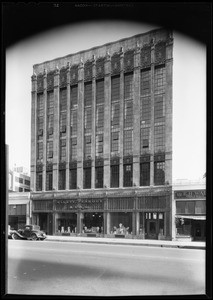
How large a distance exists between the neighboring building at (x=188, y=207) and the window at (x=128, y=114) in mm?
2354

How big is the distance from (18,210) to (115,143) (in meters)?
3.60

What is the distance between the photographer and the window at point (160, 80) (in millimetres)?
9109

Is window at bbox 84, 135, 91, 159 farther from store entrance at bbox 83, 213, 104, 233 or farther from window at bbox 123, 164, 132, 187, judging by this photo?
store entrance at bbox 83, 213, 104, 233

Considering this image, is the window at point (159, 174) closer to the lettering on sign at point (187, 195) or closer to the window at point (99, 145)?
the lettering on sign at point (187, 195)

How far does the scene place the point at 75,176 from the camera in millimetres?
10320

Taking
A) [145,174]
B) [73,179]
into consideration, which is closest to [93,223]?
[73,179]

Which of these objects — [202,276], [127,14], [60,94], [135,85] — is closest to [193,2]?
[127,14]

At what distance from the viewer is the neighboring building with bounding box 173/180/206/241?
877cm

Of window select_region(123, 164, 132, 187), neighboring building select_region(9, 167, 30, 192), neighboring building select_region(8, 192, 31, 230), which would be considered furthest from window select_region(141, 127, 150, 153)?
neighboring building select_region(8, 192, 31, 230)

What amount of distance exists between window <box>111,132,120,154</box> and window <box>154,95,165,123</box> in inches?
52.7

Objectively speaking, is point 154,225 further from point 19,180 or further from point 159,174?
point 19,180

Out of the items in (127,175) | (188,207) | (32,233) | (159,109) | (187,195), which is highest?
(159,109)

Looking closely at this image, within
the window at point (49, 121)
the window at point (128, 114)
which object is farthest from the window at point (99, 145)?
the window at point (49, 121)

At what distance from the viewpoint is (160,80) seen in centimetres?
933
